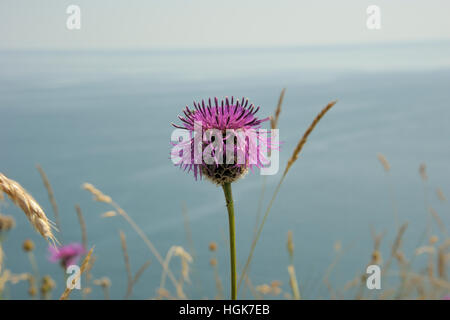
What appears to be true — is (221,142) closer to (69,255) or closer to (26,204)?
(26,204)

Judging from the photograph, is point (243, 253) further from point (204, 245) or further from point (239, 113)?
point (239, 113)

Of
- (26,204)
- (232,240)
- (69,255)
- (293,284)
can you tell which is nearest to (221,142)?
(232,240)

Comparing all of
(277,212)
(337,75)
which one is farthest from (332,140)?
(337,75)

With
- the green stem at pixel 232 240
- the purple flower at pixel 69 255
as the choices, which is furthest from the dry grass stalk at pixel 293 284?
the purple flower at pixel 69 255

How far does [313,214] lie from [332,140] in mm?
2865

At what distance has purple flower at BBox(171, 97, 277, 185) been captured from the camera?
1.04m

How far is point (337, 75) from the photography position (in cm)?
1210

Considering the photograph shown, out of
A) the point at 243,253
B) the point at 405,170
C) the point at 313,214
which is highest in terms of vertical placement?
the point at 405,170

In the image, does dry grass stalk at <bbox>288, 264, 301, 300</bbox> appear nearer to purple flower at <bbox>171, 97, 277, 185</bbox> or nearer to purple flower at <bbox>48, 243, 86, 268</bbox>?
purple flower at <bbox>171, 97, 277, 185</bbox>

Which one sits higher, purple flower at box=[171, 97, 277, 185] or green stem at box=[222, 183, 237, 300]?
purple flower at box=[171, 97, 277, 185]

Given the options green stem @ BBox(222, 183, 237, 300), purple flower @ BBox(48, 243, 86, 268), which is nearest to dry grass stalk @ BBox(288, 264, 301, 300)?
green stem @ BBox(222, 183, 237, 300)

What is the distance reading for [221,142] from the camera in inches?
41.0

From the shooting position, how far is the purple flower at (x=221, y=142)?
3.41 ft

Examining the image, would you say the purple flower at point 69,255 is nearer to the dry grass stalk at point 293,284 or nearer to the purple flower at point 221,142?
the dry grass stalk at point 293,284
